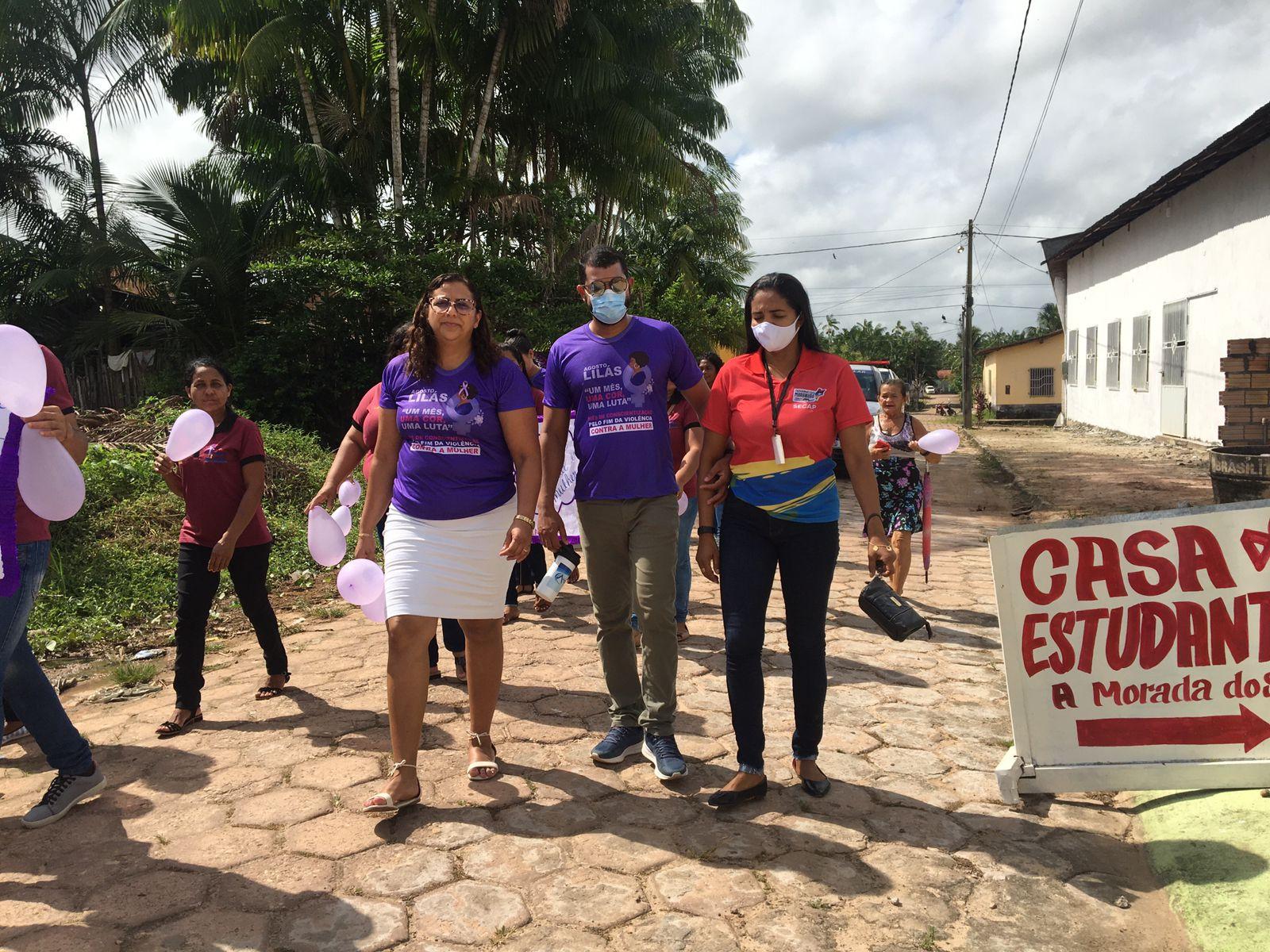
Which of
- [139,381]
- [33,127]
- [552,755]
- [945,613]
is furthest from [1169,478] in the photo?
[33,127]

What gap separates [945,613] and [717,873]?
3.82 m

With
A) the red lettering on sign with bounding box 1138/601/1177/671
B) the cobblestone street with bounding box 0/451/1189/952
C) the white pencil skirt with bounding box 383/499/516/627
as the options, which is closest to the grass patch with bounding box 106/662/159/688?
the cobblestone street with bounding box 0/451/1189/952

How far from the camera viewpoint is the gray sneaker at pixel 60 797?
3.42 m

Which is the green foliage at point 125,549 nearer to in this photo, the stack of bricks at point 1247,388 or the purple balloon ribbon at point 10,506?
the purple balloon ribbon at point 10,506

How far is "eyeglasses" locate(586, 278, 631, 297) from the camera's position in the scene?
3.76 m

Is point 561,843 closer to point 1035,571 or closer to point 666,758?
point 666,758

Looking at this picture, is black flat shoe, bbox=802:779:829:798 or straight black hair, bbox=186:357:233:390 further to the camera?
straight black hair, bbox=186:357:233:390

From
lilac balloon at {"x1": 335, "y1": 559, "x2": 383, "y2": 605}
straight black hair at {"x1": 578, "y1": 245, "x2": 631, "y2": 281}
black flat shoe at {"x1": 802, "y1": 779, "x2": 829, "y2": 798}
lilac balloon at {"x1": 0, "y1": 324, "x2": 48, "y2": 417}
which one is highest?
straight black hair at {"x1": 578, "y1": 245, "x2": 631, "y2": 281}

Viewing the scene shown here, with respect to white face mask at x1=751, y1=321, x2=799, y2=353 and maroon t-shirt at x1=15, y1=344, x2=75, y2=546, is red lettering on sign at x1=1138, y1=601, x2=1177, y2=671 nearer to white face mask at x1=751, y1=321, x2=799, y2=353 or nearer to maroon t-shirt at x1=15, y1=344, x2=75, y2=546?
white face mask at x1=751, y1=321, x2=799, y2=353

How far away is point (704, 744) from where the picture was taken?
4.07 metres

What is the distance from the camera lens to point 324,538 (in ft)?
13.9

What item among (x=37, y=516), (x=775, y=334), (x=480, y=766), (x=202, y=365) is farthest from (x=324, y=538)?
(x=775, y=334)

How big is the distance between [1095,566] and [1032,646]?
348 mm

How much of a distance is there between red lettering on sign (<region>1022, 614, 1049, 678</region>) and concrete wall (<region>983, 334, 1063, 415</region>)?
1450 inches
